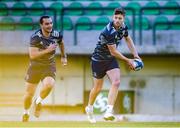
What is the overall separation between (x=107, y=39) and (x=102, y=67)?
0.58m

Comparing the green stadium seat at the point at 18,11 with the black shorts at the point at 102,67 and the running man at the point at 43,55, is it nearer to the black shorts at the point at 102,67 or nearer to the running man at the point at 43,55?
the running man at the point at 43,55

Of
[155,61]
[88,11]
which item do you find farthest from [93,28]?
[155,61]

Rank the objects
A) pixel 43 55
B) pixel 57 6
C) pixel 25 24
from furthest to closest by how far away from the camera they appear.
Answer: pixel 57 6 < pixel 25 24 < pixel 43 55

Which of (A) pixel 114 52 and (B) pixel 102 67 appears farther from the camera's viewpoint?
(B) pixel 102 67

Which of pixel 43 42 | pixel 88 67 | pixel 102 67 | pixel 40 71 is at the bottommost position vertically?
pixel 88 67

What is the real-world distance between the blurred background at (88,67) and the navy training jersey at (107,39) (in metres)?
5.58

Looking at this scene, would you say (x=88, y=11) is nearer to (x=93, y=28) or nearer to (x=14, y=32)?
(x=93, y=28)

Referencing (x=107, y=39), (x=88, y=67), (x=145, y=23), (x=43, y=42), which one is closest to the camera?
(x=107, y=39)

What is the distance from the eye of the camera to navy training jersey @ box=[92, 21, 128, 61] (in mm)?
12633

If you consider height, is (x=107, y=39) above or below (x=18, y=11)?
below

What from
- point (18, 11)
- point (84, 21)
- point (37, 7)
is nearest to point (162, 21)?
point (84, 21)

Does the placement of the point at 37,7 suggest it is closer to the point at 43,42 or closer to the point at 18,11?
the point at 18,11

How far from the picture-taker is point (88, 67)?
744 inches

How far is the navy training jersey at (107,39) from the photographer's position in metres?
12.6
